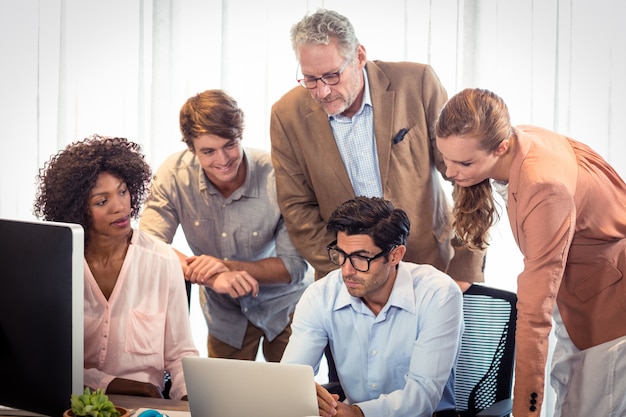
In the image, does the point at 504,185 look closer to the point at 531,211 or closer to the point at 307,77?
the point at 531,211

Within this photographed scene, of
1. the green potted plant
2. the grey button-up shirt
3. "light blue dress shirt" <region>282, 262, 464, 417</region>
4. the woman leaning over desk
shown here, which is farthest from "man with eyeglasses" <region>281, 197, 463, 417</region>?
the green potted plant

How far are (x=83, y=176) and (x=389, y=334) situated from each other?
1.04m

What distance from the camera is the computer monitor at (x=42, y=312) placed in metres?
1.73

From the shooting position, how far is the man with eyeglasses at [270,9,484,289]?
9.37 ft

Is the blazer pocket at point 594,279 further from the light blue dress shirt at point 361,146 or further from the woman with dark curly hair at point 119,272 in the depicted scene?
the woman with dark curly hair at point 119,272

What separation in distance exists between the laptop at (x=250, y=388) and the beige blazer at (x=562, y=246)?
2.01 feet

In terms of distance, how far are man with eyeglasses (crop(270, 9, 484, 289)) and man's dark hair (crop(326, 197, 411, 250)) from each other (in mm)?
351

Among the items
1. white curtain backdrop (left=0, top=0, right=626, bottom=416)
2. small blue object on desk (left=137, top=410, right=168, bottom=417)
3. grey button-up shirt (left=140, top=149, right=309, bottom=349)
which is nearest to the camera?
small blue object on desk (left=137, top=410, right=168, bottom=417)

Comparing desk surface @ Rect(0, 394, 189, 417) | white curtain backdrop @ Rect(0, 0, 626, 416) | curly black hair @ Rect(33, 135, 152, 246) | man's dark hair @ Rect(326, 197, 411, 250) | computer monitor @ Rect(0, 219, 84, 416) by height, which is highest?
white curtain backdrop @ Rect(0, 0, 626, 416)

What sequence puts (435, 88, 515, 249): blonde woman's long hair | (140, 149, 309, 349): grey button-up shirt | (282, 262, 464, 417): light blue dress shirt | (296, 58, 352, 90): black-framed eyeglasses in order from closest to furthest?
(435, 88, 515, 249): blonde woman's long hair, (282, 262, 464, 417): light blue dress shirt, (296, 58, 352, 90): black-framed eyeglasses, (140, 149, 309, 349): grey button-up shirt

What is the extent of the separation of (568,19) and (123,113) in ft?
7.09

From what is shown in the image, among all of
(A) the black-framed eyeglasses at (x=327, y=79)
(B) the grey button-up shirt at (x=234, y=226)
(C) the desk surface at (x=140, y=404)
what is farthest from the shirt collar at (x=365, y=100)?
(C) the desk surface at (x=140, y=404)

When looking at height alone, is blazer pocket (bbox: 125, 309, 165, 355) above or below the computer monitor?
below

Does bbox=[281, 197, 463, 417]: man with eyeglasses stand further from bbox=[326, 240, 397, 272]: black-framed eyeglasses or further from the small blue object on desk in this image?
the small blue object on desk
